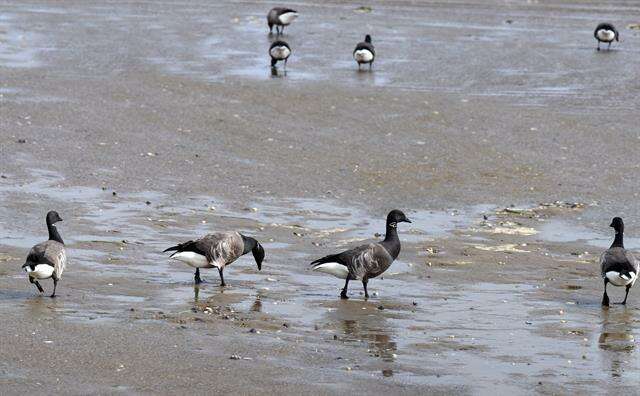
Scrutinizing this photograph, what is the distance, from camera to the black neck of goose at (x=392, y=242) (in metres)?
13.7

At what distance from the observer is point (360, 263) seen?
43.9ft

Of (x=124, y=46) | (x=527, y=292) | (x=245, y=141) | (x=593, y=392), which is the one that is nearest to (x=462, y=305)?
(x=527, y=292)

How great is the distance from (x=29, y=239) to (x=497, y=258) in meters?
5.44

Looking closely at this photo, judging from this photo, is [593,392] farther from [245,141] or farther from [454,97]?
[454,97]

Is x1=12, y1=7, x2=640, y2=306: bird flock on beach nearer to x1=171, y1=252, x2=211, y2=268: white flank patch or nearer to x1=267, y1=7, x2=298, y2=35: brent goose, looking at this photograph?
x1=171, y1=252, x2=211, y2=268: white flank patch

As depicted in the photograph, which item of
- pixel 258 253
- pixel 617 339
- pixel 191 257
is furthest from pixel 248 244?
pixel 617 339

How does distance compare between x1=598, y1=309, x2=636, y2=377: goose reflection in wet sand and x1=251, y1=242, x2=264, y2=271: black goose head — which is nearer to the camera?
x1=598, y1=309, x2=636, y2=377: goose reflection in wet sand

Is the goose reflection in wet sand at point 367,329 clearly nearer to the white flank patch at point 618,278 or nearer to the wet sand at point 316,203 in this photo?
the wet sand at point 316,203

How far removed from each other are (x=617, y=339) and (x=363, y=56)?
56.8ft

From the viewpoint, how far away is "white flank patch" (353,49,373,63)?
93.4 ft

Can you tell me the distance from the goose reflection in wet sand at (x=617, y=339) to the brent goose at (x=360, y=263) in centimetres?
234

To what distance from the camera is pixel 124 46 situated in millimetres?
31109

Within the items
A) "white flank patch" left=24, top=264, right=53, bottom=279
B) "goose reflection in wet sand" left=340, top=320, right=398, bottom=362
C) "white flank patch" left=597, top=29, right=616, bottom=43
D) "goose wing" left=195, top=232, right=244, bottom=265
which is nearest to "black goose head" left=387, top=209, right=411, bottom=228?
"goose wing" left=195, top=232, right=244, bottom=265

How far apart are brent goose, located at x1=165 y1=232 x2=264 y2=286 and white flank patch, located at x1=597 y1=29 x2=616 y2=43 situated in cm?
1966
